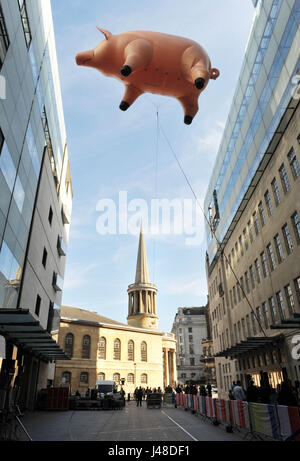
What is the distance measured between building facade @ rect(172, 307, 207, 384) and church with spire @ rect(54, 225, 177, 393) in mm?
36492

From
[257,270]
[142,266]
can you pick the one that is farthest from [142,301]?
[257,270]

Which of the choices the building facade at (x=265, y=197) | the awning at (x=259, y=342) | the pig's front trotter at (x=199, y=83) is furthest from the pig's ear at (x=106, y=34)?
the awning at (x=259, y=342)

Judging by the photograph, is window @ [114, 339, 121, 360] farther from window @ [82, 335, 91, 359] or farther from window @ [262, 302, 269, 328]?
window @ [262, 302, 269, 328]

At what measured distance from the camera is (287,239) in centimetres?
2091

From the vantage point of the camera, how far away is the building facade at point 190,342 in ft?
367

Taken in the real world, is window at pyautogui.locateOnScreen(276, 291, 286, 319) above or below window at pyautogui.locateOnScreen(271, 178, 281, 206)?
below

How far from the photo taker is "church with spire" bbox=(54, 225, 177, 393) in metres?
55.2

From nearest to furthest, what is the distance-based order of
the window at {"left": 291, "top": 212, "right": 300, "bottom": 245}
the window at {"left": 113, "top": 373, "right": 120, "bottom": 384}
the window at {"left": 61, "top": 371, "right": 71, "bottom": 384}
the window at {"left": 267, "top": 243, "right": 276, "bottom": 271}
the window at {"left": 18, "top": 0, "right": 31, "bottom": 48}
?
the window at {"left": 18, "top": 0, "right": 31, "bottom": 48}, the window at {"left": 291, "top": 212, "right": 300, "bottom": 245}, the window at {"left": 267, "top": 243, "right": 276, "bottom": 271}, the window at {"left": 61, "top": 371, "right": 71, "bottom": 384}, the window at {"left": 113, "top": 373, "right": 120, "bottom": 384}

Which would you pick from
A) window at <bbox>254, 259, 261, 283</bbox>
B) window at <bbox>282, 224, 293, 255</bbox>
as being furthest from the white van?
window at <bbox>282, 224, 293, 255</bbox>

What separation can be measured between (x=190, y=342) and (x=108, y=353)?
64092 millimetres

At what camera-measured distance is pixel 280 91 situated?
2045cm

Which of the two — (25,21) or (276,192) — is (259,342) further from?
(25,21)

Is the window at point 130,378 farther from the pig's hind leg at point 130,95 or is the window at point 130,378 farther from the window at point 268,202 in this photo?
the pig's hind leg at point 130,95
